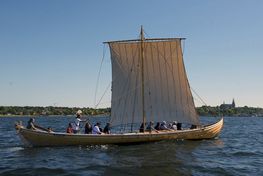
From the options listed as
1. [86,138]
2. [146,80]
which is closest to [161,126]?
[146,80]

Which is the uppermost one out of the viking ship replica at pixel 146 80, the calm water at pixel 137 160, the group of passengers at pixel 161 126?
the viking ship replica at pixel 146 80

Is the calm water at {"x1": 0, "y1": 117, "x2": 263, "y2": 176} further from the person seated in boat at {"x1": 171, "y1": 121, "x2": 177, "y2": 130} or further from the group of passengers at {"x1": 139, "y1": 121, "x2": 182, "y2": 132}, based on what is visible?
the person seated in boat at {"x1": 171, "y1": 121, "x2": 177, "y2": 130}

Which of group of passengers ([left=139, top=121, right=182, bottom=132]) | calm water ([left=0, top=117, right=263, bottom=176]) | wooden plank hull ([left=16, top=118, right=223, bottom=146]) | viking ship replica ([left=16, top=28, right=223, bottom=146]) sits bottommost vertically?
calm water ([left=0, top=117, right=263, bottom=176])

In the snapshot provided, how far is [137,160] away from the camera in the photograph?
1113 inches

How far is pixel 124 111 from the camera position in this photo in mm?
39000

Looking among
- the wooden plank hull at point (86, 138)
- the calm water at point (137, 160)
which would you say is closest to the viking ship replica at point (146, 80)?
the wooden plank hull at point (86, 138)

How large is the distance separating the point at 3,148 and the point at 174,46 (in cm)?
1744

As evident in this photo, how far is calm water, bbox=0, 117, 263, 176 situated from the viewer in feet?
81.1

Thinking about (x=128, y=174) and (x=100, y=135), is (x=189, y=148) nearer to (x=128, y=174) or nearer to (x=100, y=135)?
(x=100, y=135)

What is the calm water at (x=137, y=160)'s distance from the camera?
973 inches

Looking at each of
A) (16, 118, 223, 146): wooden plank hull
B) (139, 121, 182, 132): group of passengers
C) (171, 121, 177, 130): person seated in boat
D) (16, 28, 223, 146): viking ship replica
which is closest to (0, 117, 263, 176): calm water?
(16, 118, 223, 146): wooden plank hull

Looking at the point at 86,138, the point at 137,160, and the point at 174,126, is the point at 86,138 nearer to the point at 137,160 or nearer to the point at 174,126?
the point at 137,160

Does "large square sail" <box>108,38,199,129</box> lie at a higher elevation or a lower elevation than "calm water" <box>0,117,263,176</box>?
higher

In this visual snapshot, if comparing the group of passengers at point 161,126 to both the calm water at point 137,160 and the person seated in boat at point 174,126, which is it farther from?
the calm water at point 137,160
